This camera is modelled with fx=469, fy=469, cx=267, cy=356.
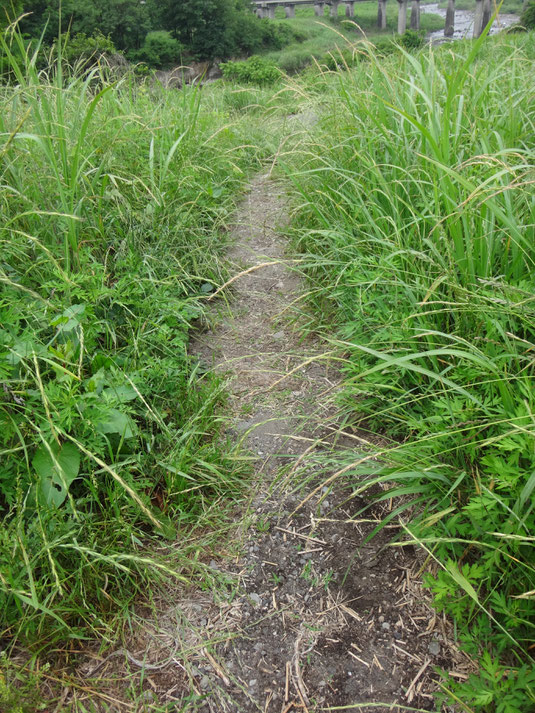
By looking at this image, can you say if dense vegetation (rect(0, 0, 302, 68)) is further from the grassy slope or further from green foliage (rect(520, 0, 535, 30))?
green foliage (rect(520, 0, 535, 30))

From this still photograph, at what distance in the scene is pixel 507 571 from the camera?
121 centimetres

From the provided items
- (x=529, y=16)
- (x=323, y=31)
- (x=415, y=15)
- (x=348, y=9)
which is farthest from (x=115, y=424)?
(x=348, y=9)

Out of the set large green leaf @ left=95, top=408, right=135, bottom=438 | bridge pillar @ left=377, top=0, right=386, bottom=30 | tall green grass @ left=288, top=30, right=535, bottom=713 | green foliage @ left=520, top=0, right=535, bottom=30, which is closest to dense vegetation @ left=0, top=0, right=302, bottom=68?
bridge pillar @ left=377, top=0, right=386, bottom=30

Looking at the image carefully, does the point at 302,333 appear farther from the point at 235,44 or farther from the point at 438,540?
the point at 235,44

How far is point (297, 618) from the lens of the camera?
56.1 inches

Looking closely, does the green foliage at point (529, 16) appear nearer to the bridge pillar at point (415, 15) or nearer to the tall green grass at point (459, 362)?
the tall green grass at point (459, 362)

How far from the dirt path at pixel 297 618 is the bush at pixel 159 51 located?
1450 cm

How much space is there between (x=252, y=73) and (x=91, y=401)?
1263cm

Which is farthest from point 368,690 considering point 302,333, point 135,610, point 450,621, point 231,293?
point 231,293

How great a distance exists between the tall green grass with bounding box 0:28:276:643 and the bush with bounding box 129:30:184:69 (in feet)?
42.3

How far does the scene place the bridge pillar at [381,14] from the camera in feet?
70.3

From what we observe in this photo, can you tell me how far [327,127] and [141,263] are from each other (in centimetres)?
186

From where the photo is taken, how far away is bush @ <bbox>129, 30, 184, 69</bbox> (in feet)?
43.6

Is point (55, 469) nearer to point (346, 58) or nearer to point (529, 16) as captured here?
point (346, 58)
